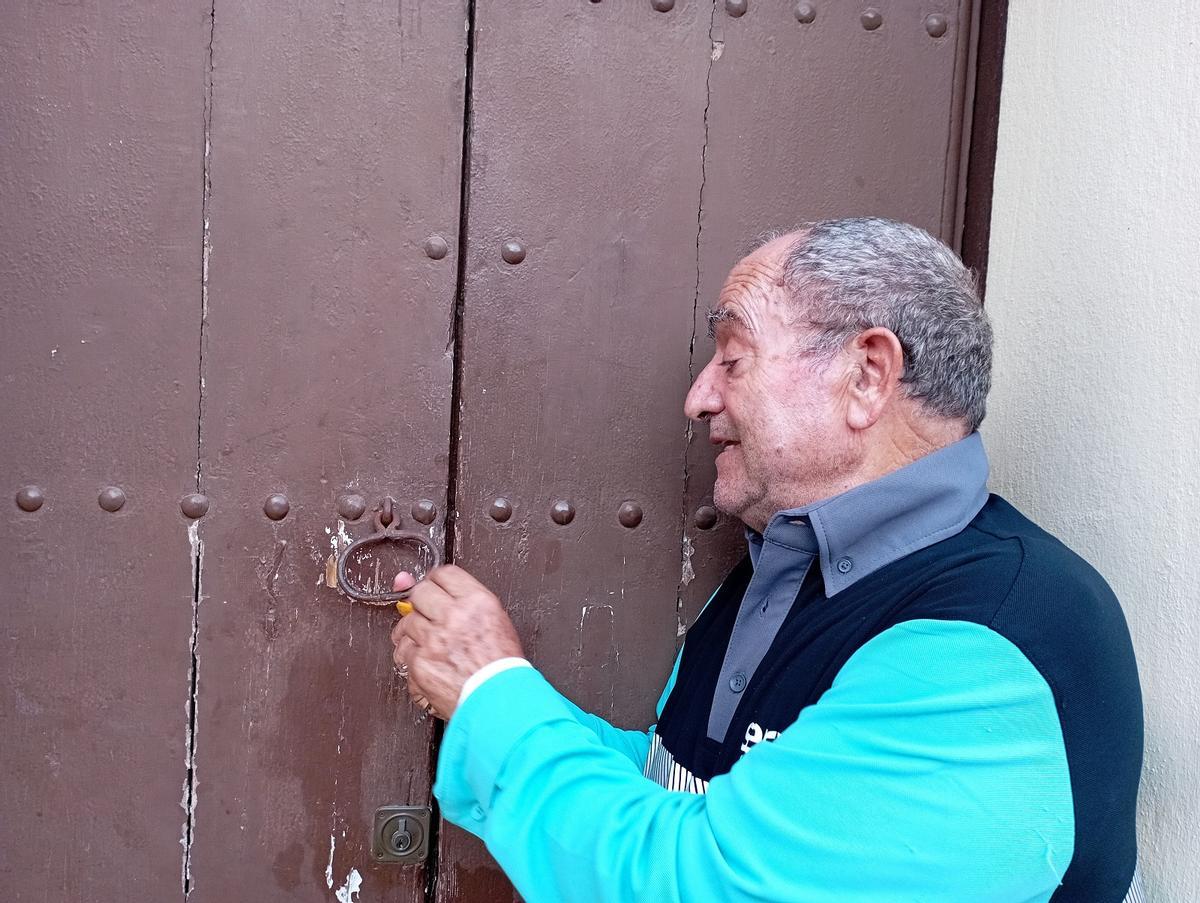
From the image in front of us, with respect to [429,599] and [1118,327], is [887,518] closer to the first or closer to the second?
[1118,327]

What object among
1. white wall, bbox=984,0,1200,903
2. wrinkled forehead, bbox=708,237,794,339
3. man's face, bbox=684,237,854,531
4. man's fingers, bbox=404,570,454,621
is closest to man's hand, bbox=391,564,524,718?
man's fingers, bbox=404,570,454,621

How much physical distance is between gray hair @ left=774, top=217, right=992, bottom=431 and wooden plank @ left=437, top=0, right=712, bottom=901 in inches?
9.1

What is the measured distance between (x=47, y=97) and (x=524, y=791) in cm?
85

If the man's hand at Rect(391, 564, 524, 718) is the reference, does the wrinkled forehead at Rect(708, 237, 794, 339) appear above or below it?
above

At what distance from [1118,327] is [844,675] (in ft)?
1.60

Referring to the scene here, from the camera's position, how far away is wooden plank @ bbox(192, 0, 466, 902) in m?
1.10

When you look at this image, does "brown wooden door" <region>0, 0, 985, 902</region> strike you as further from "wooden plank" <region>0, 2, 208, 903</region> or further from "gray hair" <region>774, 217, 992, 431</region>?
"gray hair" <region>774, 217, 992, 431</region>

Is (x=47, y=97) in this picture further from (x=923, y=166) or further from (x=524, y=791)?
(x=923, y=166)

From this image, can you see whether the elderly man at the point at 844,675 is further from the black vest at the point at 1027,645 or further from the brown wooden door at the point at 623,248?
the brown wooden door at the point at 623,248

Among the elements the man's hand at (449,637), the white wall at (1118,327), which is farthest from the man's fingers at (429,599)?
the white wall at (1118,327)

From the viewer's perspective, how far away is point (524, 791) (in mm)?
835

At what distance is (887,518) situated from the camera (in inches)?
36.8

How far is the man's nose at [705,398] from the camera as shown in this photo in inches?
41.7

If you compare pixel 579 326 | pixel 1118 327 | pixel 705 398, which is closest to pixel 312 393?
pixel 579 326
